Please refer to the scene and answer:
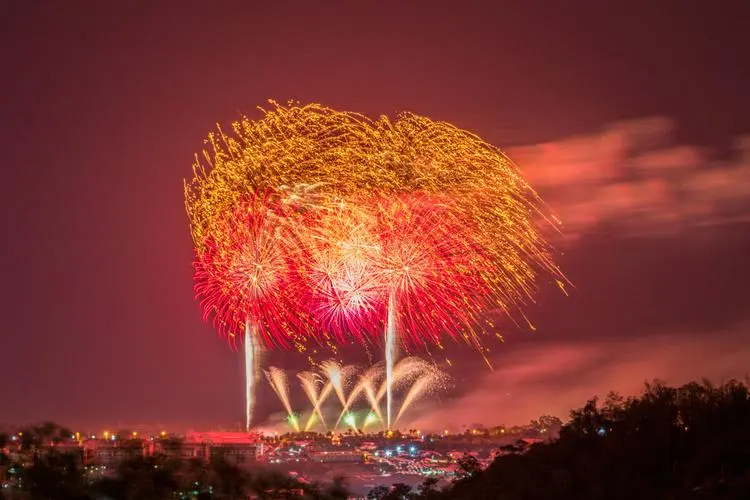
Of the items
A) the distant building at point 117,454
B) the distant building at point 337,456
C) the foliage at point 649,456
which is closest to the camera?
the foliage at point 649,456

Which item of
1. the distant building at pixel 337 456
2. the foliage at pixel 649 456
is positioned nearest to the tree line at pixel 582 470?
the foliage at pixel 649 456

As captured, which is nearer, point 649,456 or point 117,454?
point 649,456

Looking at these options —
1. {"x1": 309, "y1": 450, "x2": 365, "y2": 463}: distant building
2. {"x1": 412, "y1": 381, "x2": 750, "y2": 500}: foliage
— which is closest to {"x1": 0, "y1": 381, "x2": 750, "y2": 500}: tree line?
{"x1": 412, "y1": 381, "x2": 750, "y2": 500}: foliage

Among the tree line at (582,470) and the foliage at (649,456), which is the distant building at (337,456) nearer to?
the foliage at (649,456)

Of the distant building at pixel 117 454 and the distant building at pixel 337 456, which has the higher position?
the distant building at pixel 117 454

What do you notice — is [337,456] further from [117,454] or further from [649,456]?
[649,456]

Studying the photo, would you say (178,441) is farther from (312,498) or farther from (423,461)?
(423,461)

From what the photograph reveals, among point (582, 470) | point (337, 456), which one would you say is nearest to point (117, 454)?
point (582, 470)

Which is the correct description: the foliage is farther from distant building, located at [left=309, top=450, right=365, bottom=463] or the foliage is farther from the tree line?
distant building, located at [left=309, top=450, right=365, bottom=463]

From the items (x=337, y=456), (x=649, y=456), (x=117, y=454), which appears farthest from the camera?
(x=337, y=456)

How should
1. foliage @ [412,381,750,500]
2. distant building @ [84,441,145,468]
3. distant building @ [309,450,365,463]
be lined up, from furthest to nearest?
distant building @ [309,450,365,463], distant building @ [84,441,145,468], foliage @ [412,381,750,500]

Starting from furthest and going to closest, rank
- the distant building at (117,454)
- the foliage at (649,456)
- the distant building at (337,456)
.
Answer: the distant building at (337,456), the distant building at (117,454), the foliage at (649,456)

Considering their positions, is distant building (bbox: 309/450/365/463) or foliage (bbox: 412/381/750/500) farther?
distant building (bbox: 309/450/365/463)
